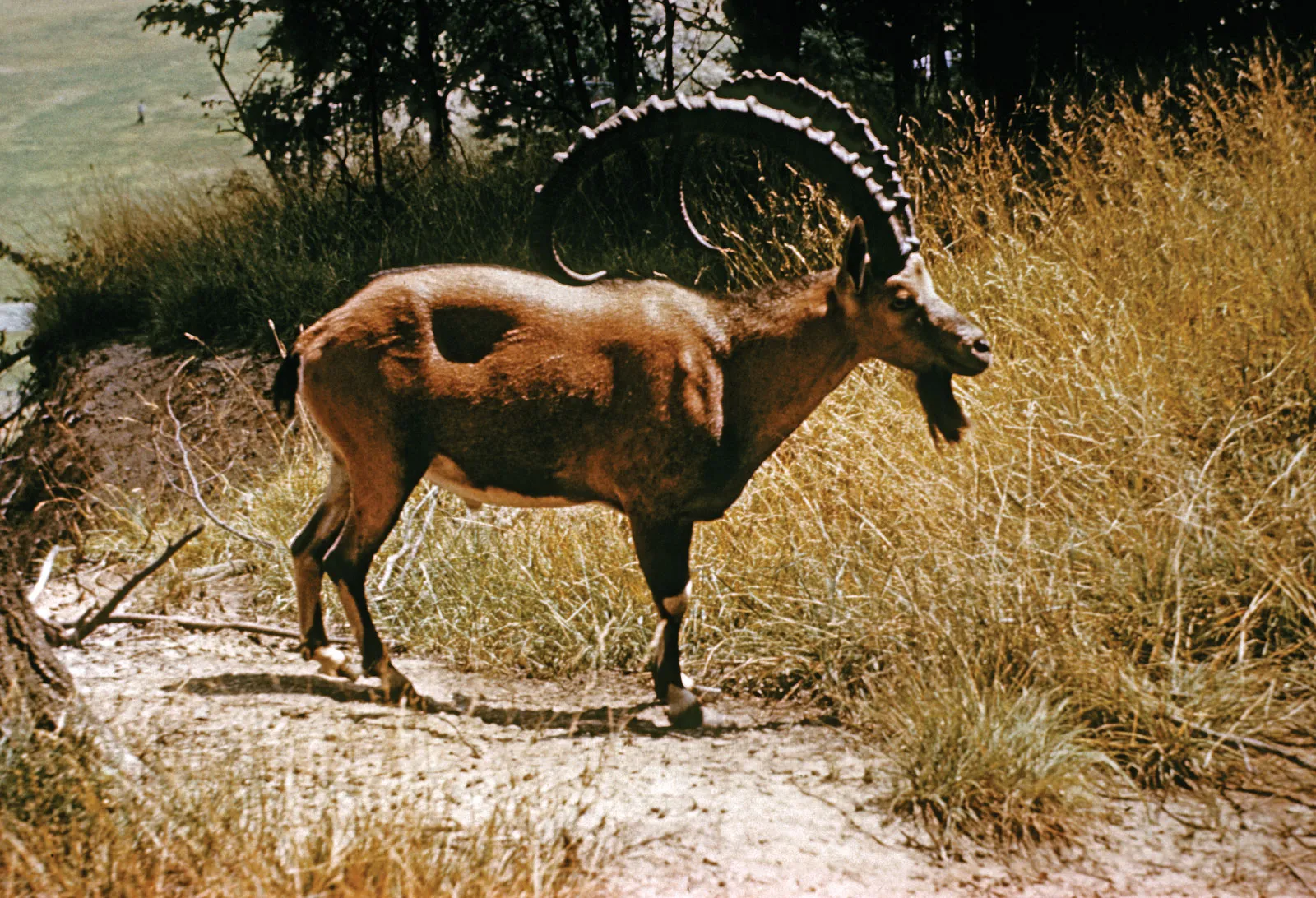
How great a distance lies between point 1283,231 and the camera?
5.30 metres

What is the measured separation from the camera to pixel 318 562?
4.17 meters

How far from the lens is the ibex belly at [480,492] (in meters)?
3.97

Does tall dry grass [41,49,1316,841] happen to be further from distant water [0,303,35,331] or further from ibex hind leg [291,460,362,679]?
distant water [0,303,35,331]

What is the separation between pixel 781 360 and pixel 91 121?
9.15 m

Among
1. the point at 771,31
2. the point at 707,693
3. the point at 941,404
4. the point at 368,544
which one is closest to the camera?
the point at 941,404

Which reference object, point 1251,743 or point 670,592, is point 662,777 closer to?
point 670,592

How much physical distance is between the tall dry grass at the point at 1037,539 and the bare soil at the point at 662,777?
0.50 feet

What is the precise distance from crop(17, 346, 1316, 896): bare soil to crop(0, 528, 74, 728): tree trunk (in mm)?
190

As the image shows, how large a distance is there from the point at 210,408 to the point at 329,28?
3.52m

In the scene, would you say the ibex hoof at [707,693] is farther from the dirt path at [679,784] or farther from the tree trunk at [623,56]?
the tree trunk at [623,56]

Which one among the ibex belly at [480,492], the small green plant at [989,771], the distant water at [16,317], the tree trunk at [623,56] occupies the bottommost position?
the distant water at [16,317]

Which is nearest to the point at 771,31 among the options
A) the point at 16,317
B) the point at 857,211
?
the point at 857,211

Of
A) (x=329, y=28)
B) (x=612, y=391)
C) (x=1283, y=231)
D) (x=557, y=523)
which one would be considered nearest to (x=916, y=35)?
(x=329, y=28)

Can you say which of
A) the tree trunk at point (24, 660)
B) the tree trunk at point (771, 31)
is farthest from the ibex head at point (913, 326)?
the tree trunk at point (771, 31)
